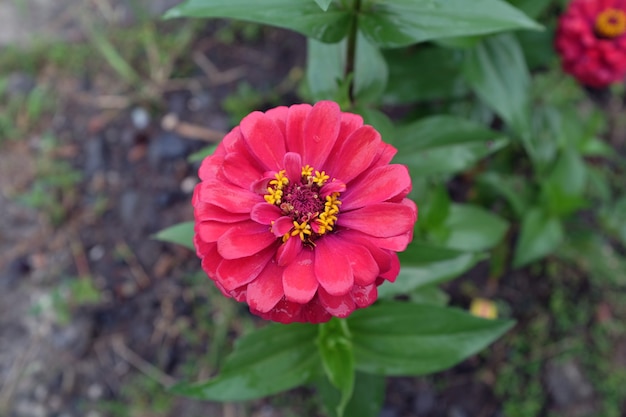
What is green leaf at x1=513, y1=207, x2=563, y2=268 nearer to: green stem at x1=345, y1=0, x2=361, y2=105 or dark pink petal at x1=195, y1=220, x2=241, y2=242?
green stem at x1=345, y1=0, x2=361, y2=105

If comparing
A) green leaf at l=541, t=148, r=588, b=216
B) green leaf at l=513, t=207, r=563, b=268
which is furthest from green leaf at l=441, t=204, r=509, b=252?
green leaf at l=541, t=148, r=588, b=216

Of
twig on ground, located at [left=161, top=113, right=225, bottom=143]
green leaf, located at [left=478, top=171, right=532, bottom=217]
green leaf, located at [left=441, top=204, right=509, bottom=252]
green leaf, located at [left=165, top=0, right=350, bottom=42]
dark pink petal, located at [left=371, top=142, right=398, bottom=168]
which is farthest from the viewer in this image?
twig on ground, located at [left=161, top=113, right=225, bottom=143]

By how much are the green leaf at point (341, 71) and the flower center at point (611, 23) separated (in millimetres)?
845

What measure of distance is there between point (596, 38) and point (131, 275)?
186 centimetres

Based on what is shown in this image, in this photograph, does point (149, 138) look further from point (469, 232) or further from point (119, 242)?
point (469, 232)

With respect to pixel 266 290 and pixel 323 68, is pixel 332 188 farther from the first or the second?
pixel 323 68

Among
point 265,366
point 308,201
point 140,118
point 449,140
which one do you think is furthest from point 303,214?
point 140,118

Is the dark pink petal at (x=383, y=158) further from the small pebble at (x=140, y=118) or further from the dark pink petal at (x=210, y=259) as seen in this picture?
the small pebble at (x=140, y=118)

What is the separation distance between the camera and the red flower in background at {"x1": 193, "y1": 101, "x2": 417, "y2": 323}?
0.95 metres

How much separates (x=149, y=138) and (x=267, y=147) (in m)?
1.46

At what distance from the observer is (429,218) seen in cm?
165

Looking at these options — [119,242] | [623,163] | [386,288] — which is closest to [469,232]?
[386,288]

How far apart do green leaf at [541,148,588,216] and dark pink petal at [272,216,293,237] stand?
124cm

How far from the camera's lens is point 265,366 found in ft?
4.54
